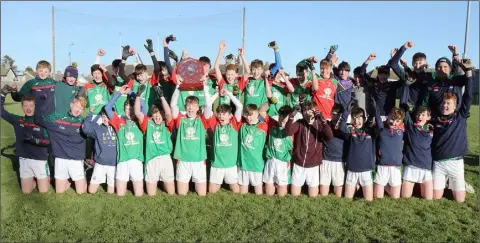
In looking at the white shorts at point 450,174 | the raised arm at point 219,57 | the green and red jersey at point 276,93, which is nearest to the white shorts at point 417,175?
the white shorts at point 450,174

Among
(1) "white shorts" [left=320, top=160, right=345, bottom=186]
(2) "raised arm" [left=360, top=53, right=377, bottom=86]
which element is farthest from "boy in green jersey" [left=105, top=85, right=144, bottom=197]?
(2) "raised arm" [left=360, top=53, right=377, bottom=86]

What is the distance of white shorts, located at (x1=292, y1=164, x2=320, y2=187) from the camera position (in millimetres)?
6207

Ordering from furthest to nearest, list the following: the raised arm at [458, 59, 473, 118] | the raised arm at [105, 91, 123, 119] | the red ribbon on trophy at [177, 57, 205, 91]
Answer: the red ribbon on trophy at [177, 57, 205, 91] < the raised arm at [105, 91, 123, 119] < the raised arm at [458, 59, 473, 118]

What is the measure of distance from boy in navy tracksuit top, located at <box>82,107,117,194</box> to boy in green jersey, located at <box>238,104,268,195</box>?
6.91 ft

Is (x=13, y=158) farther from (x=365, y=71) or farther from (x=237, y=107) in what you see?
(x=365, y=71)

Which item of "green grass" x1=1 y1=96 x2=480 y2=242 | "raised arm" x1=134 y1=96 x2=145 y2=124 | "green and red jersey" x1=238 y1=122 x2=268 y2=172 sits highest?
"raised arm" x1=134 y1=96 x2=145 y2=124

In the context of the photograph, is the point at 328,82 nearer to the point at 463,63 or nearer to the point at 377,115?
the point at 377,115

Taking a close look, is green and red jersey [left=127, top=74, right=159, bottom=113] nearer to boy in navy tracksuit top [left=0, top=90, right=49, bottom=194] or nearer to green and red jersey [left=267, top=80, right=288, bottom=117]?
boy in navy tracksuit top [left=0, top=90, right=49, bottom=194]

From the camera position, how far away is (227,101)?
7.22 meters

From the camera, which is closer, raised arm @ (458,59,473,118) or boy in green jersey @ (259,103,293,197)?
raised arm @ (458,59,473,118)

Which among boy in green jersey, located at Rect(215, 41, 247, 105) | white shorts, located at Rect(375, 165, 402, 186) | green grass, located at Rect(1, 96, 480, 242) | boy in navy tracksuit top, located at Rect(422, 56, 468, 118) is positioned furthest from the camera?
boy in green jersey, located at Rect(215, 41, 247, 105)

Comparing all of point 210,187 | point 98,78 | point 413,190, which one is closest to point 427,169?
point 413,190

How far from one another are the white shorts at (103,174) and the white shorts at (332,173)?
136 inches

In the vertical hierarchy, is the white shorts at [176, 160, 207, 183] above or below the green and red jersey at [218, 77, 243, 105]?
below
